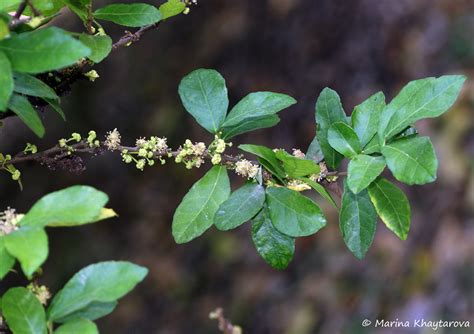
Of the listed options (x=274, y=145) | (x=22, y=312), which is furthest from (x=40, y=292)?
A: (x=274, y=145)

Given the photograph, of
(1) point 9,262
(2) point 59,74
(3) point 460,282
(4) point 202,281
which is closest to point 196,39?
(4) point 202,281

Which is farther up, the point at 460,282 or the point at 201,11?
the point at 201,11

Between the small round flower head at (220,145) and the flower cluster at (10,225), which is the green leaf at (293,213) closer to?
the small round flower head at (220,145)

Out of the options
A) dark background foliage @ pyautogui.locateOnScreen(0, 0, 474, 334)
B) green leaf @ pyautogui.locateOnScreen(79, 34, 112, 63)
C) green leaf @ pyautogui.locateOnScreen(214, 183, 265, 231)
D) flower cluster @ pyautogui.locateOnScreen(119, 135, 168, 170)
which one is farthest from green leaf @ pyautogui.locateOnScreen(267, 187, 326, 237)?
dark background foliage @ pyautogui.locateOnScreen(0, 0, 474, 334)

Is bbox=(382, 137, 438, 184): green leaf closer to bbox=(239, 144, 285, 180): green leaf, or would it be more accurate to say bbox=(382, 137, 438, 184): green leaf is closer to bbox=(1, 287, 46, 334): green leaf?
bbox=(239, 144, 285, 180): green leaf

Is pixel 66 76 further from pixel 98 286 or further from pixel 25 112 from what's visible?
pixel 98 286

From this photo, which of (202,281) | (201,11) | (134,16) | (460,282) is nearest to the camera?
(134,16)

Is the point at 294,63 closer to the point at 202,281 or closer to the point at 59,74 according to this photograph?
the point at 202,281
